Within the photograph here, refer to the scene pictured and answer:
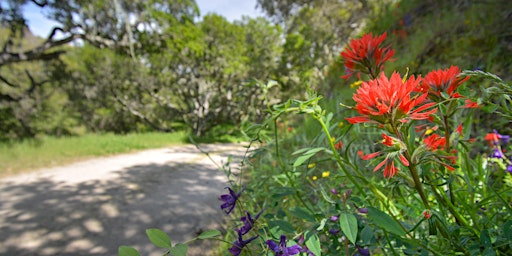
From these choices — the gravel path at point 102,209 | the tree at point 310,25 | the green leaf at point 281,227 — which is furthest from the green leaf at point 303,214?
the tree at point 310,25

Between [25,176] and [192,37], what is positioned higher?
[192,37]

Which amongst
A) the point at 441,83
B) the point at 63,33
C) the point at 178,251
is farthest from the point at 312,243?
the point at 63,33

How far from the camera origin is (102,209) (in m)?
2.18

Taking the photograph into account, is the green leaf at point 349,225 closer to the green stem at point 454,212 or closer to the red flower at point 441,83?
the green stem at point 454,212

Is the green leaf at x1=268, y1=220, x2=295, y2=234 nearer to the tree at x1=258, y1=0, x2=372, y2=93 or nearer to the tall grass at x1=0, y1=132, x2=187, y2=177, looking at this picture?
the tall grass at x1=0, y1=132, x2=187, y2=177

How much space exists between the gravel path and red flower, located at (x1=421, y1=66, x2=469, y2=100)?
3.42 ft

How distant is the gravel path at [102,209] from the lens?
1645mm

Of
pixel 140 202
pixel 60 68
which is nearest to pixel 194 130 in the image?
pixel 60 68

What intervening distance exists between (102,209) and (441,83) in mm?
2497

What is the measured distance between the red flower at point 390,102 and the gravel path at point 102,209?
1.01m

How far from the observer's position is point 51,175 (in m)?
3.58

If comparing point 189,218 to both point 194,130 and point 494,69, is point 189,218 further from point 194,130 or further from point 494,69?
point 194,130

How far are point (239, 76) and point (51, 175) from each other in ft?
28.6

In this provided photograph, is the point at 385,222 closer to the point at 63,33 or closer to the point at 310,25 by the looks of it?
the point at 63,33
